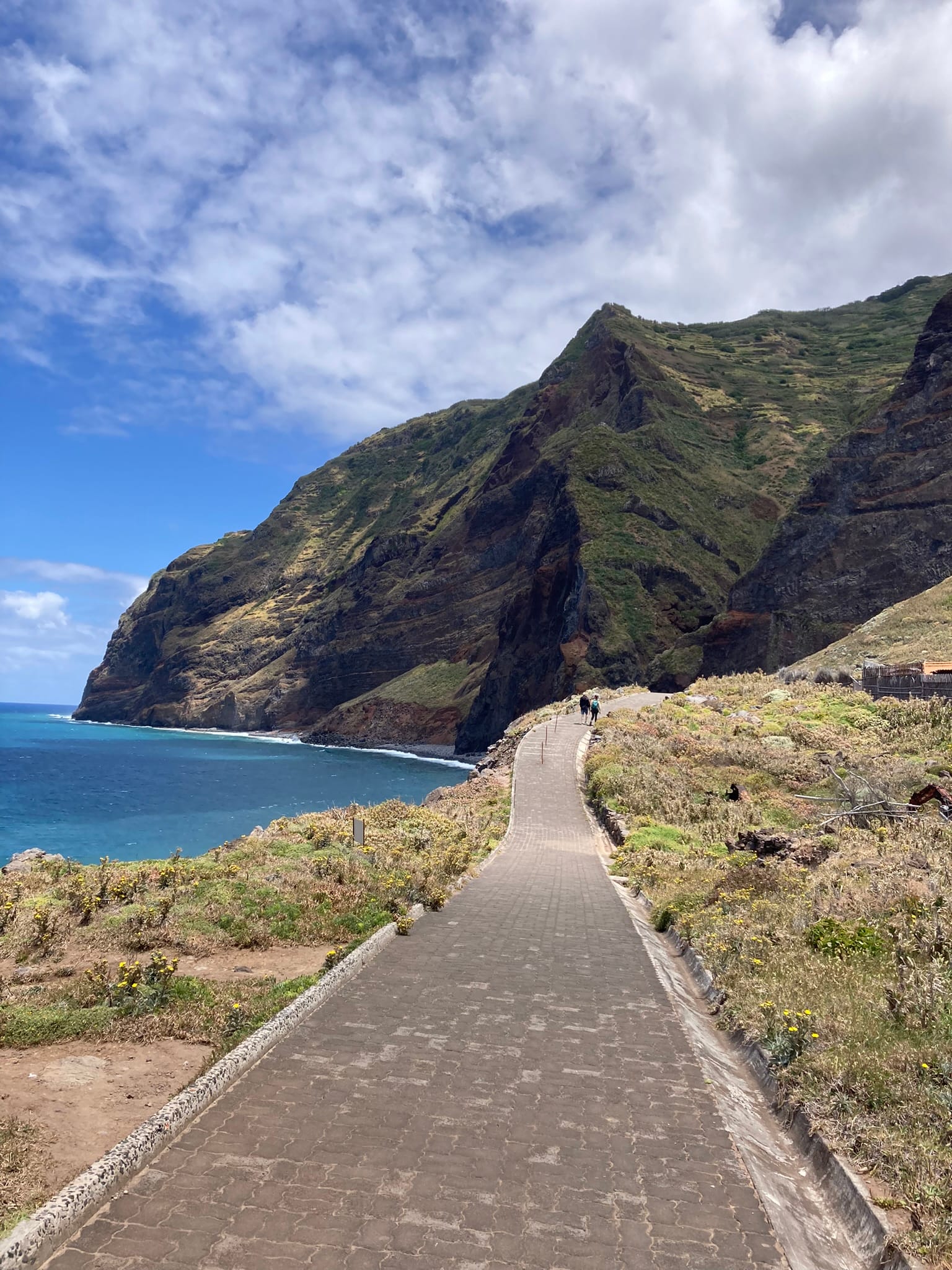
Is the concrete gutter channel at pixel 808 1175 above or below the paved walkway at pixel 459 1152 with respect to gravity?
below

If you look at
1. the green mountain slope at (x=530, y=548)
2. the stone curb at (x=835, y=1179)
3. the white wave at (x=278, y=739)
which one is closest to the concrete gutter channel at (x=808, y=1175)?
the stone curb at (x=835, y=1179)

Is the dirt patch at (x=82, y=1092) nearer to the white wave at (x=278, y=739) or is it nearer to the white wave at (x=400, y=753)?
the white wave at (x=278, y=739)

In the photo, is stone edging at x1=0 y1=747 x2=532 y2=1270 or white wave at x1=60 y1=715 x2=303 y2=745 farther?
white wave at x1=60 y1=715 x2=303 y2=745

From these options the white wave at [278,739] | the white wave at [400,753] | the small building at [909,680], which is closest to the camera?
the small building at [909,680]

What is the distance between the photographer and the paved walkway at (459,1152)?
3.83 m

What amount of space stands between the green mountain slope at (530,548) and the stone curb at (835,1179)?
65.2 meters

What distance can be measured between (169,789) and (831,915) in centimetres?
5832

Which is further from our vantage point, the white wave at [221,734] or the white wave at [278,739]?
the white wave at [221,734]

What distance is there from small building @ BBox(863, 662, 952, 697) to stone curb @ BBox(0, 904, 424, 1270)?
85.9 feet

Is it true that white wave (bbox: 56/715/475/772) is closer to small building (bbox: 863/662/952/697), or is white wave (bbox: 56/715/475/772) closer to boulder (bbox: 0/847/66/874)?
small building (bbox: 863/662/952/697)

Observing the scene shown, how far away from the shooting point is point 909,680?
1088 inches

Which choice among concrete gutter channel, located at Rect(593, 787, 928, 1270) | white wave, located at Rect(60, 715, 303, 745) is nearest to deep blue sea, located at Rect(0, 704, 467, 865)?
white wave, located at Rect(60, 715, 303, 745)

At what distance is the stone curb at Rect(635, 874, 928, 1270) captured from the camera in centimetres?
414

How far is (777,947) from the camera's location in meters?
8.41
